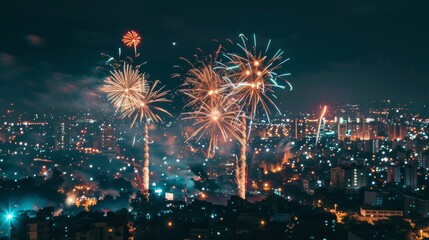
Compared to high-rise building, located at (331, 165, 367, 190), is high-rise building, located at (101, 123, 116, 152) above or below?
above

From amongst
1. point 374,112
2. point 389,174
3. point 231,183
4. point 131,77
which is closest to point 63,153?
point 231,183

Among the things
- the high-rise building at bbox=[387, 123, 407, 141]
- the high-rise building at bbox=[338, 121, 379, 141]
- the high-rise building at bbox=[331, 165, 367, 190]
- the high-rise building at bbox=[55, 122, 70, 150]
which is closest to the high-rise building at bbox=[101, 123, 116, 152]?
the high-rise building at bbox=[55, 122, 70, 150]

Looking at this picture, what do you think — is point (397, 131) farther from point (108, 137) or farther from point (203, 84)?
point (203, 84)

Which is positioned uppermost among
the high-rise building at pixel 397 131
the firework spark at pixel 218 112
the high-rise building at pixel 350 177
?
the high-rise building at pixel 397 131

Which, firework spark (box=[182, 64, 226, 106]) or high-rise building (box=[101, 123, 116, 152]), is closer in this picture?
firework spark (box=[182, 64, 226, 106])

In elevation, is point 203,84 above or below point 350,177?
above

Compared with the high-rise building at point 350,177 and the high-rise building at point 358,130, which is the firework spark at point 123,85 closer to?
the high-rise building at point 350,177

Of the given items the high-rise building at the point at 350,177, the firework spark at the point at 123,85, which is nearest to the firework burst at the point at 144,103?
the firework spark at the point at 123,85

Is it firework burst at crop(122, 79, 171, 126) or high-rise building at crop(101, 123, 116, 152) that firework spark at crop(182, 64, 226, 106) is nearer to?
firework burst at crop(122, 79, 171, 126)

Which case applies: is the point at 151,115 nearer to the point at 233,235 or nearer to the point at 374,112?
the point at 233,235

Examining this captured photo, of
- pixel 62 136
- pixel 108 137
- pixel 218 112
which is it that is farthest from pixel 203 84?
pixel 62 136

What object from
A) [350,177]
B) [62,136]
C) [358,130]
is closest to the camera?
[350,177]
